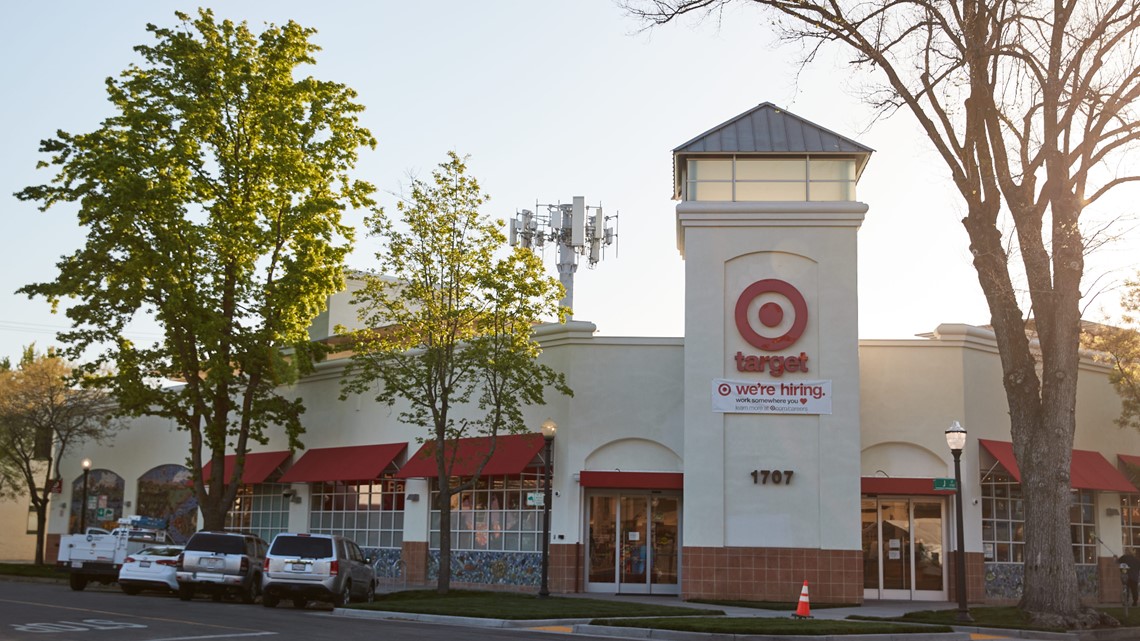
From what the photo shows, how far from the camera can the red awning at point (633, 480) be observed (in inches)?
1170

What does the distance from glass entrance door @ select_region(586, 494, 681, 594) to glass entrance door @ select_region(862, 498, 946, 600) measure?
16.2 feet

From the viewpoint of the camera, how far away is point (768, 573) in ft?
91.8

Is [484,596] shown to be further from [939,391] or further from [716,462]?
[939,391]

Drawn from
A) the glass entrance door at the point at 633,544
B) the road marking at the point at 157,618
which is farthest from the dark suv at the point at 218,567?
the glass entrance door at the point at 633,544

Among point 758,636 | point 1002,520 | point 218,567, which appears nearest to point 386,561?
point 218,567

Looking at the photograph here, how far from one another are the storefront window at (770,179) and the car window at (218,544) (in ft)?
45.5

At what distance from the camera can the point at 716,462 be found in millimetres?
28531

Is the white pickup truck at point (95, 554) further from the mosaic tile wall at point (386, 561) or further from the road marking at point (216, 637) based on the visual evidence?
the road marking at point (216, 637)

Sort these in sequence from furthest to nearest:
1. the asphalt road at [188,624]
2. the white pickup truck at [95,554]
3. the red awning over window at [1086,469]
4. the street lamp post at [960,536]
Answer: the red awning over window at [1086,469], the white pickup truck at [95,554], the street lamp post at [960,536], the asphalt road at [188,624]

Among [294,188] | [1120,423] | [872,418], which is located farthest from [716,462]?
[294,188]

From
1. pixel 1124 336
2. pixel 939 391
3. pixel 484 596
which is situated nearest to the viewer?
pixel 484 596

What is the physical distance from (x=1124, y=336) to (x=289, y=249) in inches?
947

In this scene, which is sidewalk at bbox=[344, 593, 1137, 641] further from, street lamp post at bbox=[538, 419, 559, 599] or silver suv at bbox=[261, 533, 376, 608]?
street lamp post at bbox=[538, 419, 559, 599]

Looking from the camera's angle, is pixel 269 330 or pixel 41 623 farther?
pixel 269 330
